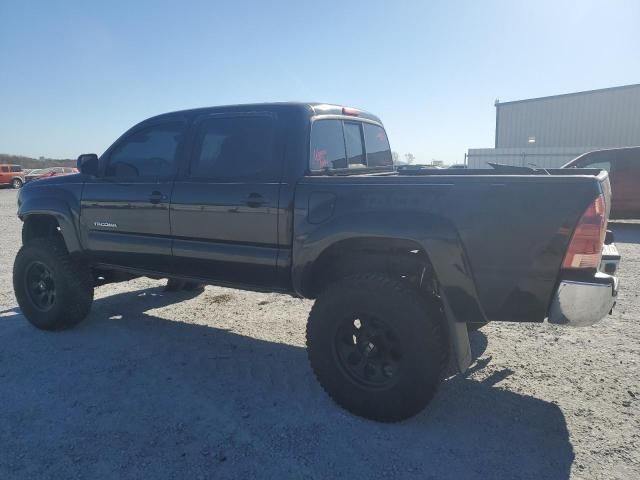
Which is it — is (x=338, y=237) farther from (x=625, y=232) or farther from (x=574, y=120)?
(x=574, y=120)

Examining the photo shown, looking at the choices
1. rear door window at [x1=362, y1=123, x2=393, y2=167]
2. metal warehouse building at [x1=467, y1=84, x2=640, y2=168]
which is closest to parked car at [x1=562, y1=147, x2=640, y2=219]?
rear door window at [x1=362, y1=123, x2=393, y2=167]

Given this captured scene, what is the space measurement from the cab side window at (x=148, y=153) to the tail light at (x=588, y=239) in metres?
2.88

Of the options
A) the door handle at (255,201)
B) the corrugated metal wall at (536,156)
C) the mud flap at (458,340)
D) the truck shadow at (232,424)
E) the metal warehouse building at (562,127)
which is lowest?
the truck shadow at (232,424)

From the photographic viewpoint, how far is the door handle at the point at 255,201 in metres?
3.27

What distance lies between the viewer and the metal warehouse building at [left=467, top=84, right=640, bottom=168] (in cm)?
2217

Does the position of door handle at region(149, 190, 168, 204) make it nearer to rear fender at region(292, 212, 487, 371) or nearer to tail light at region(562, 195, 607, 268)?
rear fender at region(292, 212, 487, 371)

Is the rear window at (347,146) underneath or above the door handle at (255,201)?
above

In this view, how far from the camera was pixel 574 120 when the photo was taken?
80.1 feet

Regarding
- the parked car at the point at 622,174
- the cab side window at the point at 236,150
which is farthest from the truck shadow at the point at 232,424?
the parked car at the point at 622,174

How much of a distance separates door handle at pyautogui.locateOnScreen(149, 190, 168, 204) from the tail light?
2845mm

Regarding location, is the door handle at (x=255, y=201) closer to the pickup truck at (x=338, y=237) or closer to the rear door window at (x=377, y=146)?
the pickup truck at (x=338, y=237)

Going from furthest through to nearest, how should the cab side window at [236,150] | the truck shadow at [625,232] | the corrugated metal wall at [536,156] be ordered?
1. the corrugated metal wall at [536,156]
2. the truck shadow at [625,232]
3. the cab side window at [236,150]

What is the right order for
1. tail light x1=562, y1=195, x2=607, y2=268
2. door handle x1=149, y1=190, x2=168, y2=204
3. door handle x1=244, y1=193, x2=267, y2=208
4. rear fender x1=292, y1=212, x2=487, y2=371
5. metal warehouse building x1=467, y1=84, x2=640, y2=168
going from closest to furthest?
tail light x1=562, y1=195, x2=607, y2=268 < rear fender x1=292, y1=212, x2=487, y2=371 < door handle x1=244, y1=193, x2=267, y2=208 < door handle x1=149, y1=190, x2=168, y2=204 < metal warehouse building x1=467, y1=84, x2=640, y2=168

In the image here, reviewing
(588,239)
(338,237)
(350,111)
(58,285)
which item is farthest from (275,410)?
(58,285)
